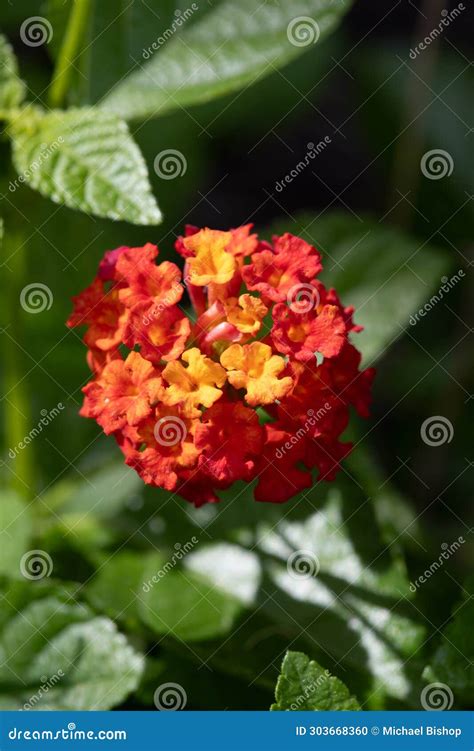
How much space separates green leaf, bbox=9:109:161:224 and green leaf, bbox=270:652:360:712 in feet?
2.36

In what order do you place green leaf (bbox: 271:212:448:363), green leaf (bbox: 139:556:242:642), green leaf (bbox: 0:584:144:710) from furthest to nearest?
green leaf (bbox: 271:212:448:363), green leaf (bbox: 139:556:242:642), green leaf (bbox: 0:584:144:710)

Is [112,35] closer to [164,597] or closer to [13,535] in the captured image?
[13,535]

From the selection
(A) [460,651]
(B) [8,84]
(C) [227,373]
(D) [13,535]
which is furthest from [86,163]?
(A) [460,651]

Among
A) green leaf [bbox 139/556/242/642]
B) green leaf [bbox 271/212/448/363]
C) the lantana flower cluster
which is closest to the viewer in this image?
the lantana flower cluster

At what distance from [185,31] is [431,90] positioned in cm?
97

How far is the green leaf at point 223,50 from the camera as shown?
188cm

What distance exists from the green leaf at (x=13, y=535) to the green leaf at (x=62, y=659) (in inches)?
7.0

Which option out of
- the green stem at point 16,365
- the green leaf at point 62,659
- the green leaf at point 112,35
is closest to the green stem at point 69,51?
the green leaf at point 112,35

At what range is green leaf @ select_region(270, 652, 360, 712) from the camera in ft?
4.84

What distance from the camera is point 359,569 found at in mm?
1848

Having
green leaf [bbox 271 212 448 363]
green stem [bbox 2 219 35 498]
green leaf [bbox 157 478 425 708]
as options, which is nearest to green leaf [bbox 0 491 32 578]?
green stem [bbox 2 219 35 498]

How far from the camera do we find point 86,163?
162cm

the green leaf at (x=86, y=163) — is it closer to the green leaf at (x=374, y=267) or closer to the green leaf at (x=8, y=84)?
the green leaf at (x=8, y=84)

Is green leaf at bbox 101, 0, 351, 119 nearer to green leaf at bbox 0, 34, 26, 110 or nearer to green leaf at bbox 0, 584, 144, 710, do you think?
green leaf at bbox 0, 34, 26, 110
